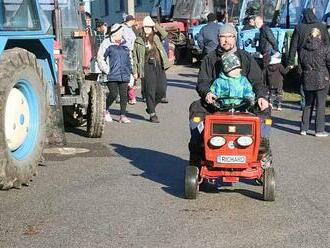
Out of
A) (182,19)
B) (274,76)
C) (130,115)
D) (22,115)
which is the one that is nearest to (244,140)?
(22,115)

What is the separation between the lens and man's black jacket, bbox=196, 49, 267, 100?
21.3 feet

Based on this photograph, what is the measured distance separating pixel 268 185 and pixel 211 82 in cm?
118

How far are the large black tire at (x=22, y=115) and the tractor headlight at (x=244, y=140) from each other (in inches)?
80.7

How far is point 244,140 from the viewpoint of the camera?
6.10 meters

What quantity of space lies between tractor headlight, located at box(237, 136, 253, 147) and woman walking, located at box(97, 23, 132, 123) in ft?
17.4

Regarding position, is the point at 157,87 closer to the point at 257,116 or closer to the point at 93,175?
the point at 93,175

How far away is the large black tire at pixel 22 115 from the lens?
19.2ft

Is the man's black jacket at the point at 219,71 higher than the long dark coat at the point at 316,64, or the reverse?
the man's black jacket at the point at 219,71

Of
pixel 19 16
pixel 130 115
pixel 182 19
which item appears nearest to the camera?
pixel 19 16

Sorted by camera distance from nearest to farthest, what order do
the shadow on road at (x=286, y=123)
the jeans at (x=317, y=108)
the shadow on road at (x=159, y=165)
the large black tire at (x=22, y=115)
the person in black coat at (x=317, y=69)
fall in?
the large black tire at (x=22, y=115)
the shadow on road at (x=159, y=165)
the person in black coat at (x=317, y=69)
the jeans at (x=317, y=108)
the shadow on road at (x=286, y=123)

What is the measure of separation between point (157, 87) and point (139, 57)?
3.16ft

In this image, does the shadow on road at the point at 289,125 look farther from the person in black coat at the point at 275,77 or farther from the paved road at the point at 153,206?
the paved road at the point at 153,206

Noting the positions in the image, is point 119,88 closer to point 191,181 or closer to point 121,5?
point 191,181

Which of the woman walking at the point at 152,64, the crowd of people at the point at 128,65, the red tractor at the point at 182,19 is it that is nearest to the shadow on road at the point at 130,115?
the crowd of people at the point at 128,65
